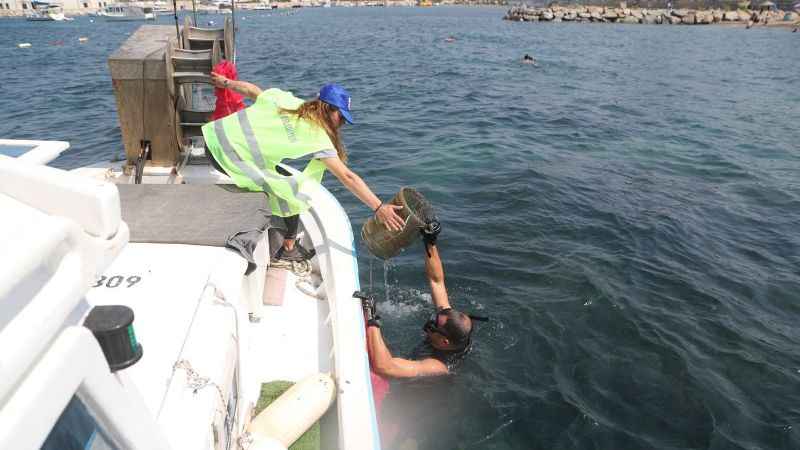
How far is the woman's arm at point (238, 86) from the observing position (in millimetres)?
5148

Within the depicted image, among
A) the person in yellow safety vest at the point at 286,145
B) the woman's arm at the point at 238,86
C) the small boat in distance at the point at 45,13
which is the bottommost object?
the person in yellow safety vest at the point at 286,145

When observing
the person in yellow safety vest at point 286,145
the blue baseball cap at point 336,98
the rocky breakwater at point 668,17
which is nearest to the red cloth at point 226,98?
the person in yellow safety vest at point 286,145

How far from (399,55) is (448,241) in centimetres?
2430

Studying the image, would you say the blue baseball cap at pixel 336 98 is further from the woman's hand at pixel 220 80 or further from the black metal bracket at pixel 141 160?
the black metal bracket at pixel 141 160

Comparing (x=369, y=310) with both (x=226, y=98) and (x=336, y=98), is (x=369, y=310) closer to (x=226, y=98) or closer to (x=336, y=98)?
(x=336, y=98)

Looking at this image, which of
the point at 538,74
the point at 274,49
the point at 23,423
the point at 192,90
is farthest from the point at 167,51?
the point at 274,49

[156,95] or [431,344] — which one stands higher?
[156,95]

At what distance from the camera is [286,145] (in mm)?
4375


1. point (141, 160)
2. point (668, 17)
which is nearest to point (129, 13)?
point (668, 17)

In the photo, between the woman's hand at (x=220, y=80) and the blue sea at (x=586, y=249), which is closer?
the blue sea at (x=586, y=249)

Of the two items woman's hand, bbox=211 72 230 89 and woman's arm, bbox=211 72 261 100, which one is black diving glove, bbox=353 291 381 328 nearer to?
woman's arm, bbox=211 72 261 100

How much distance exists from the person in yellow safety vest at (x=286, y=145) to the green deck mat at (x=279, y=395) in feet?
4.91

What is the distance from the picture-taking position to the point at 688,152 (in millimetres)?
12664

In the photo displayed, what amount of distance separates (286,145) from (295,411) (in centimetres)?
211
